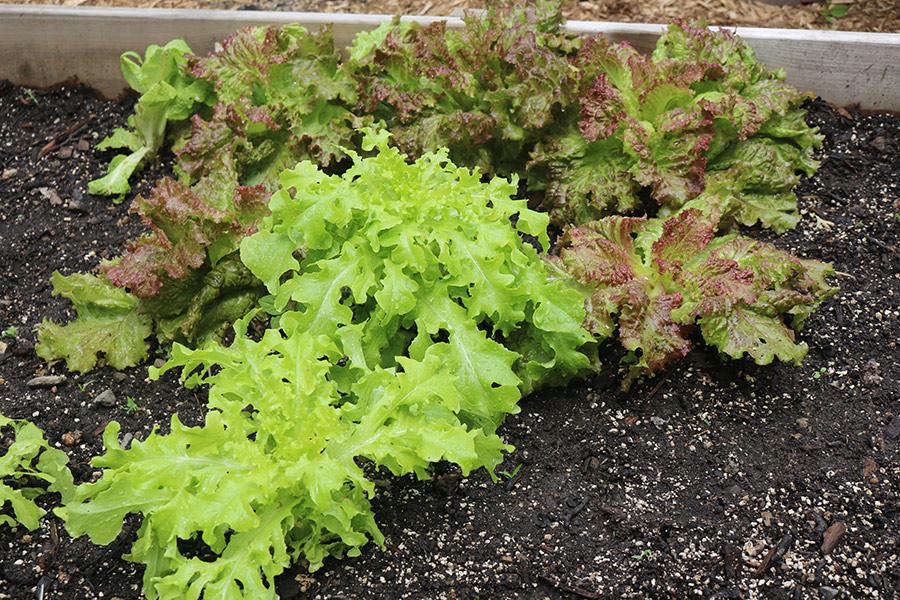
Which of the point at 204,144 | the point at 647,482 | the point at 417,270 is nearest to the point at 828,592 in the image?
the point at 647,482

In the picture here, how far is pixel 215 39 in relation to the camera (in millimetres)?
4824

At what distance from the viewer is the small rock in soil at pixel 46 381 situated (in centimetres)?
357

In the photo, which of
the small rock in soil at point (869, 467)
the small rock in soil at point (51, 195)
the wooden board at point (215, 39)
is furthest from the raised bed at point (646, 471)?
the wooden board at point (215, 39)

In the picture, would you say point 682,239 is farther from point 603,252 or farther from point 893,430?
point 893,430

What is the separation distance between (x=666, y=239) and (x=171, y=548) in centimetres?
200

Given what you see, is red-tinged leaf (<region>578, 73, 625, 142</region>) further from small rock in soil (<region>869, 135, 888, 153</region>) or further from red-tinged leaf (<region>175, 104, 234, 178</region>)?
red-tinged leaf (<region>175, 104, 234, 178</region>)

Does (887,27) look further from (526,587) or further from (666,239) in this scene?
(526,587)

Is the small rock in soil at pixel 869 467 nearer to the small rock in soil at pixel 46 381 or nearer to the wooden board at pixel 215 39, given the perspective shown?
the wooden board at pixel 215 39

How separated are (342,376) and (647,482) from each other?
42.1 inches

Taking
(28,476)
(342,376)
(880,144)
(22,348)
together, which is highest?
(880,144)

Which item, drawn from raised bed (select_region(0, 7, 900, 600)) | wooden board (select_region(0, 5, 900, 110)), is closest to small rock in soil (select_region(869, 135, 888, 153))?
raised bed (select_region(0, 7, 900, 600))

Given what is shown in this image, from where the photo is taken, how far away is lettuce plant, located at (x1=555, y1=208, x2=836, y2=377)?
10.8 ft

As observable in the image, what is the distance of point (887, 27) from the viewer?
202 inches

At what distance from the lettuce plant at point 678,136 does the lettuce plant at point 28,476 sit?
213 cm
